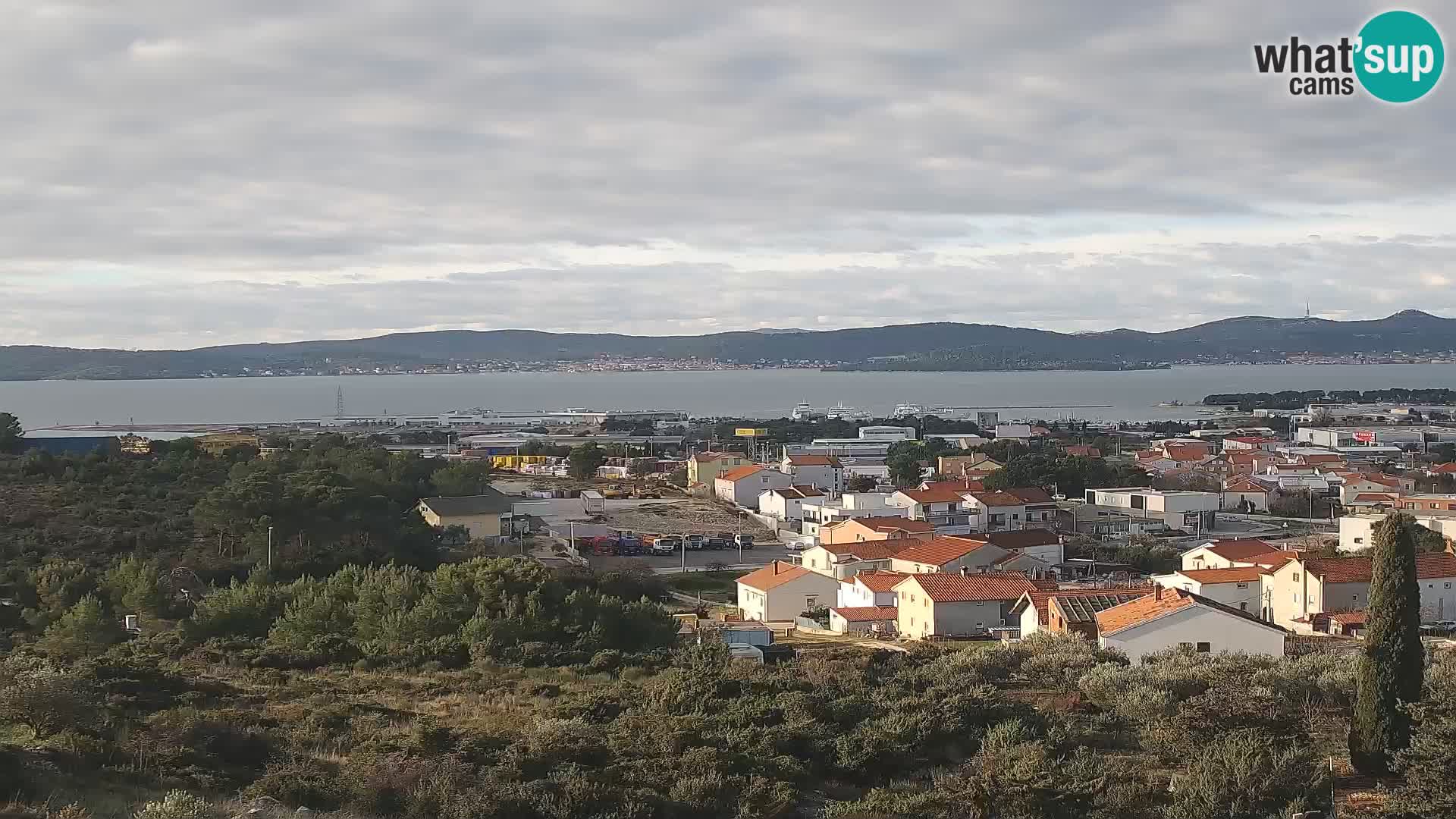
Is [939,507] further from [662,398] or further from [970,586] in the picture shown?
[662,398]

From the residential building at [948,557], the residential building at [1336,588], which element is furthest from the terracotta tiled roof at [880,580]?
the residential building at [1336,588]

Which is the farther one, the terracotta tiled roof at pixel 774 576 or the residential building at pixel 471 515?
the residential building at pixel 471 515

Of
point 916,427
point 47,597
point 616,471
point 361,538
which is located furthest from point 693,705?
point 916,427

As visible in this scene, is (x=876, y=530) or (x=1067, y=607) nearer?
(x=1067, y=607)

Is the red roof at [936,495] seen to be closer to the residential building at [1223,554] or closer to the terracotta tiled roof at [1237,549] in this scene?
the residential building at [1223,554]

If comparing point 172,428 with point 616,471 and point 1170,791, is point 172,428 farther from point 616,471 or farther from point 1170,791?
point 1170,791

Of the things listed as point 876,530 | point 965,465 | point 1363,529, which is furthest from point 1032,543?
point 965,465

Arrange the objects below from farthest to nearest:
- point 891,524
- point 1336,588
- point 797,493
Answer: point 797,493 → point 891,524 → point 1336,588
